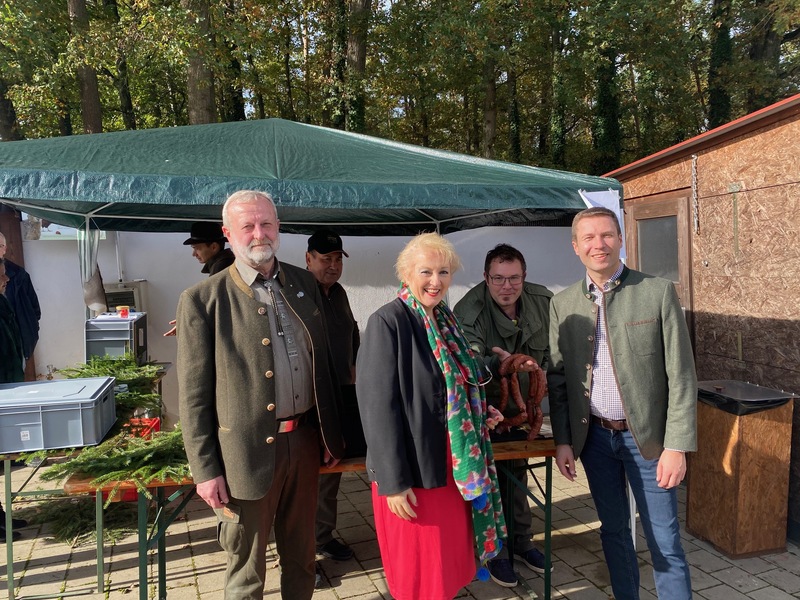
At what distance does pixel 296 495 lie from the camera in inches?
88.4

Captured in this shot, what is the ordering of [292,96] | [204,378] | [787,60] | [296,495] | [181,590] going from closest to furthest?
[204,378] → [296,495] → [181,590] → [787,60] → [292,96]

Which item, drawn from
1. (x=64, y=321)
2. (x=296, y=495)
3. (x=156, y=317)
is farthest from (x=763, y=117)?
(x=64, y=321)

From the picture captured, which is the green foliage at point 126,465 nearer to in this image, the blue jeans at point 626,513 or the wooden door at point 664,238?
the blue jeans at point 626,513

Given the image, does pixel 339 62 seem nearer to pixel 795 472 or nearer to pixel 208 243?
pixel 208 243

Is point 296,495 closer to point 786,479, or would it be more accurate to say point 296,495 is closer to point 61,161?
point 61,161

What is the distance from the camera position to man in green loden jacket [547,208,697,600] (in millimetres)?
2125

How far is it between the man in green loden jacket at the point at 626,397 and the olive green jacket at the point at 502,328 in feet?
1.43

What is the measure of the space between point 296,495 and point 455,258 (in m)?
1.15

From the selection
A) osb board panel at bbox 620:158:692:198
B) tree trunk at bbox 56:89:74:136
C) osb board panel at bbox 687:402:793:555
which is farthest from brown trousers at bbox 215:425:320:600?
tree trunk at bbox 56:89:74:136

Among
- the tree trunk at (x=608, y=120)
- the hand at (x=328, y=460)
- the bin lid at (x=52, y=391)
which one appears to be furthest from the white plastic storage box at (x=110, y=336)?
the tree trunk at (x=608, y=120)

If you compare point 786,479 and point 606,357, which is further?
point 786,479

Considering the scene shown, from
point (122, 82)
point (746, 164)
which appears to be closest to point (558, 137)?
point (122, 82)

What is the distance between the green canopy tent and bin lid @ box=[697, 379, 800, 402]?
1409 mm

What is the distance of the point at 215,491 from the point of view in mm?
2023
